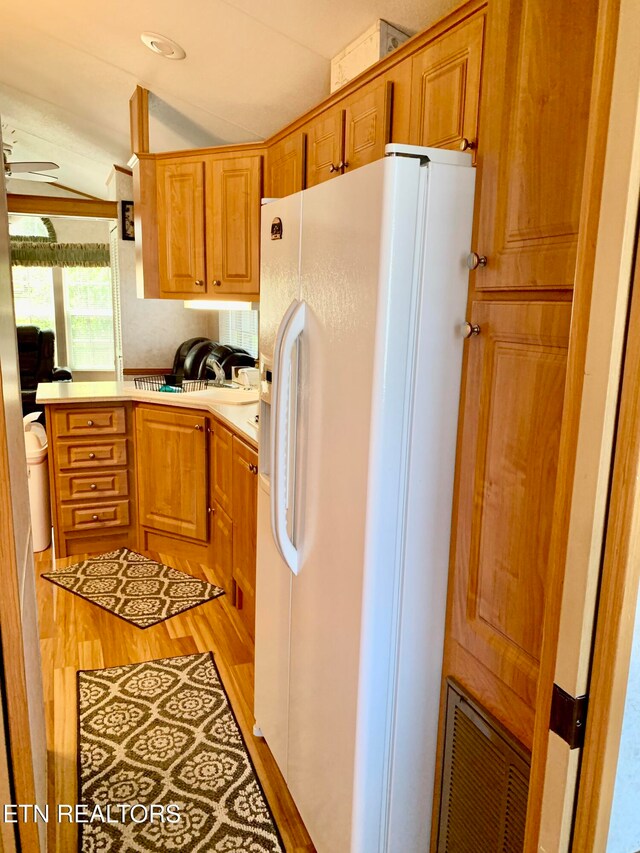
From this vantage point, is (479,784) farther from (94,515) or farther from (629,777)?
(94,515)

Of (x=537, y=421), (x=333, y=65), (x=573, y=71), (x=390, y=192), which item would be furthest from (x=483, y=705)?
(x=333, y=65)

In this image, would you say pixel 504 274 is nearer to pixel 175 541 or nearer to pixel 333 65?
pixel 333 65

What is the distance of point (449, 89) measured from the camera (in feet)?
4.63

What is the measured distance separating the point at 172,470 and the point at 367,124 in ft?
7.51

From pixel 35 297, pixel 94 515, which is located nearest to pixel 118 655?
pixel 94 515

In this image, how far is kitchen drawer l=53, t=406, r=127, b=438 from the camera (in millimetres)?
3570

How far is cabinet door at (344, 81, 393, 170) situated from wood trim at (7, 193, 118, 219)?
5027mm

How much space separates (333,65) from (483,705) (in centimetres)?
239

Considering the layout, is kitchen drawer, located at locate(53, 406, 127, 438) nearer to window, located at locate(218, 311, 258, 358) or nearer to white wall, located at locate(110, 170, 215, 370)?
window, located at locate(218, 311, 258, 358)

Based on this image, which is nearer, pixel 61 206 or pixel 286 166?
pixel 286 166

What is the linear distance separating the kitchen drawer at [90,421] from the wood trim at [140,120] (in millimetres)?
1586

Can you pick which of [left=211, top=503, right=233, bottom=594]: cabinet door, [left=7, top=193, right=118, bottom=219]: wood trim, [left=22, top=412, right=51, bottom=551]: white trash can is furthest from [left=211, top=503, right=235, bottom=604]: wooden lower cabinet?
[left=7, top=193, right=118, bottom=219]: wood trim

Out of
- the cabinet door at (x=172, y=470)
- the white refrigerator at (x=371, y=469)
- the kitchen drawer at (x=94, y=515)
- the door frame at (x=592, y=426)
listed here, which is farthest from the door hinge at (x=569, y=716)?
the kitchen drawer at (x=94, y=515)

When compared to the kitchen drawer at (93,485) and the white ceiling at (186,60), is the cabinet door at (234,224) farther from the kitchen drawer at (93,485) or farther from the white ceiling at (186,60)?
the kitchen drawer at (93,485)
